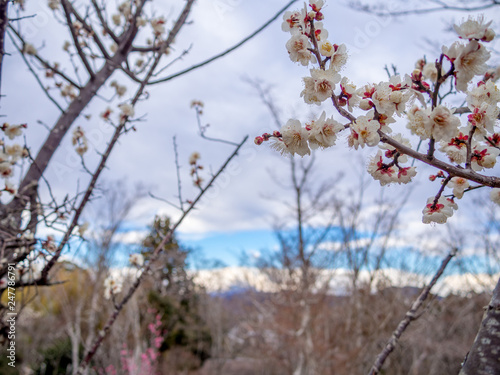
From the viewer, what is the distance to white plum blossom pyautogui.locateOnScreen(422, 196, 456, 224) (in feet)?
3.33

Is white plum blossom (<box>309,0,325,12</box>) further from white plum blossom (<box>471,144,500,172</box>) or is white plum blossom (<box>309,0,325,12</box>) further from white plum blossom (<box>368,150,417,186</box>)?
white plum blossom (<box>471,144,500,172</box>)

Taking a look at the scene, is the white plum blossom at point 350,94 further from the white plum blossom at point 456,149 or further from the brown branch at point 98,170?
the brown branch at point 98,170

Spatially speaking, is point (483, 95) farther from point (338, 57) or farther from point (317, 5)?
point (317, 5)

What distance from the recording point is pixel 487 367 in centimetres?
73

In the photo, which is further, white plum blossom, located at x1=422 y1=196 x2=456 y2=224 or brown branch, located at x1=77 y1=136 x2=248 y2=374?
brown branch, located at x1=77 y1=136 x2=248 y2=374

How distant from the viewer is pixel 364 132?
0.88 m

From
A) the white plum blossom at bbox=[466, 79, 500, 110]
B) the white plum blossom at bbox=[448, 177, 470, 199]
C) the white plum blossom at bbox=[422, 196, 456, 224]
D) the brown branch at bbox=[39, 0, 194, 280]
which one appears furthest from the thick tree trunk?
the brown branch at bbox=[39, 0, 194, 280]

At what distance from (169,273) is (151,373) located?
575cm

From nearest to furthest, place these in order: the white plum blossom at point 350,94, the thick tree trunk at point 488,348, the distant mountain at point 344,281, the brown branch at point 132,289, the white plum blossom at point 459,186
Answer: the thick tree trunk at point 488,348 → the white plum blossom at point 350,94 → the white plum blossom at point 459,186 → the brown branch at point 132,289 → the distant mountain at point 344,281

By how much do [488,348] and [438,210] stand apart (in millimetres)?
406

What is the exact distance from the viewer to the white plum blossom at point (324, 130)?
931 mm

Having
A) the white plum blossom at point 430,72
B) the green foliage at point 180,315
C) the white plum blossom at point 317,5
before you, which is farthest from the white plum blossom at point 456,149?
the green foliage at point 180,315

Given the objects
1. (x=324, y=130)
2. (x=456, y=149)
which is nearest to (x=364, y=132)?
(x=324, y=130)

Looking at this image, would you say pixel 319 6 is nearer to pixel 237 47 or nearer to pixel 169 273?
pixel 237 47
